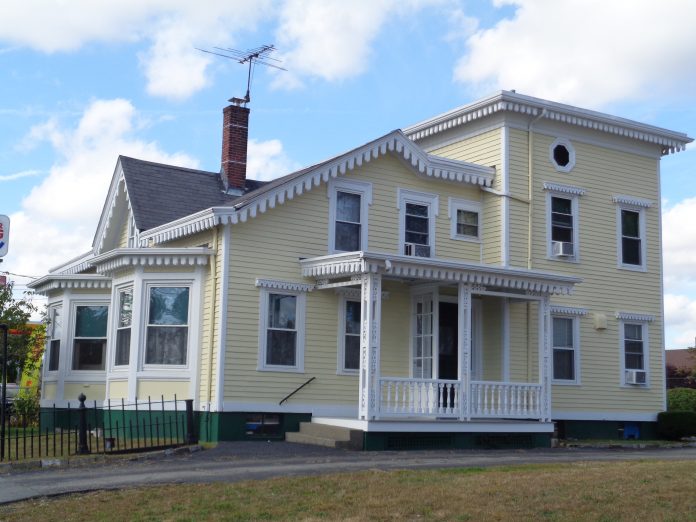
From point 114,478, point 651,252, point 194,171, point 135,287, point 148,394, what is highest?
point 194,171

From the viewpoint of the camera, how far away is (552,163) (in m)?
24.1

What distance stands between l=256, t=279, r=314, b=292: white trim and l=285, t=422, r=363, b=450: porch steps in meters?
2.85

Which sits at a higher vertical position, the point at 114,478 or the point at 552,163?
the point at 552,163

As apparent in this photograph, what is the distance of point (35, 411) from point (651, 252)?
18529 millimetres

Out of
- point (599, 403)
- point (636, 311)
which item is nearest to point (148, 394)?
point (599, 403)

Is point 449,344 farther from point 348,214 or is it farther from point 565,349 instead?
point 348,214

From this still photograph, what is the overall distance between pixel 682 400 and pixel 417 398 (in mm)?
14152

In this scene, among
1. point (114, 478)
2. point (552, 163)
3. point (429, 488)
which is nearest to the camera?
point (429, 488)

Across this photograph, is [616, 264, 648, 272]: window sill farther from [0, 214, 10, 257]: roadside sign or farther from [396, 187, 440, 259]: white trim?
[0, 214, 10, 257]: roadside sign

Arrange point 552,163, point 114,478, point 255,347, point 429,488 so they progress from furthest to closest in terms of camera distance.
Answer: point 552,163 < point 255,347 < point 114,478 < point 429,488

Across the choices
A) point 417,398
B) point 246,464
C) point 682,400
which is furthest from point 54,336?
point 682,400

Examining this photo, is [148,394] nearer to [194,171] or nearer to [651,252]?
[194,171]

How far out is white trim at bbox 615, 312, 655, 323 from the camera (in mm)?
24695

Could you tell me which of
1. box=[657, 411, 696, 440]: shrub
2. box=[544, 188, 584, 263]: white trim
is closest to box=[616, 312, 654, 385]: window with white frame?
box=[657, 411, 696, 440]: shrub
